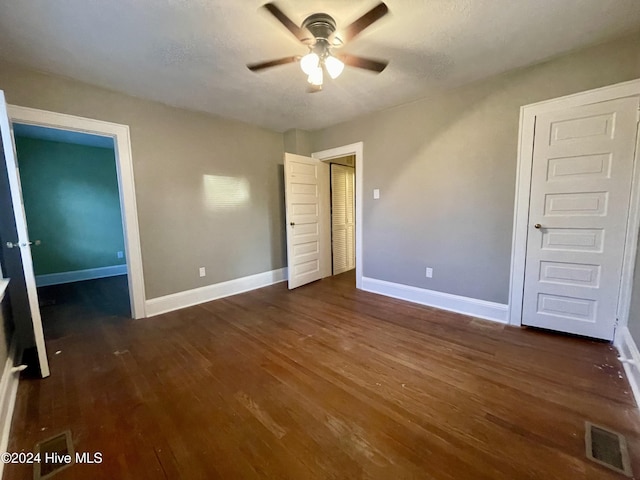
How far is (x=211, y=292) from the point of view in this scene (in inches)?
136

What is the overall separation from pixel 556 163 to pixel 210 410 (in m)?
3.20

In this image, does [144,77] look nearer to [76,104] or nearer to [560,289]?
[76,104]

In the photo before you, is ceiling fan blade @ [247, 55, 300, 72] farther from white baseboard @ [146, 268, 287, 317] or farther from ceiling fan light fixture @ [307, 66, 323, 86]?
white baseboard @ [146, 268, 287, 317]

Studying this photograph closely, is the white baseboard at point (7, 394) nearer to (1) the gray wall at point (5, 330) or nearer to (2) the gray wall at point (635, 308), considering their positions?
(1) the gray wall at point (5, 330)

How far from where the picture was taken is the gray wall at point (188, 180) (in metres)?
2.46

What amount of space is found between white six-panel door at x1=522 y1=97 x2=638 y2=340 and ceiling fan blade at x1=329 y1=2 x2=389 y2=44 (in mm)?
1825

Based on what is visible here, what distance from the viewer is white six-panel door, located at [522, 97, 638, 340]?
2.03 meters

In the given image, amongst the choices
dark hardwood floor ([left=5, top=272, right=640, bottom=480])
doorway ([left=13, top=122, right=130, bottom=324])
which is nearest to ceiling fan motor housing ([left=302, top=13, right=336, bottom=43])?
dark hardwood floor ([left=5, top=272, right=640, bottom=480])

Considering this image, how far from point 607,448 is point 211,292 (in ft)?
11.7

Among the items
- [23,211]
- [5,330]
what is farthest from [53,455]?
[23,211]

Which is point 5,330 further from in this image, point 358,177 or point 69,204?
point 358,177

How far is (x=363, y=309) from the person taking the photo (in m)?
3.06

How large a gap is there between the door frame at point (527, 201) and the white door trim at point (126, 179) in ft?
12.4

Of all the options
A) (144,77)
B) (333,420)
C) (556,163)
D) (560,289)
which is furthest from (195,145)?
(560,289)
